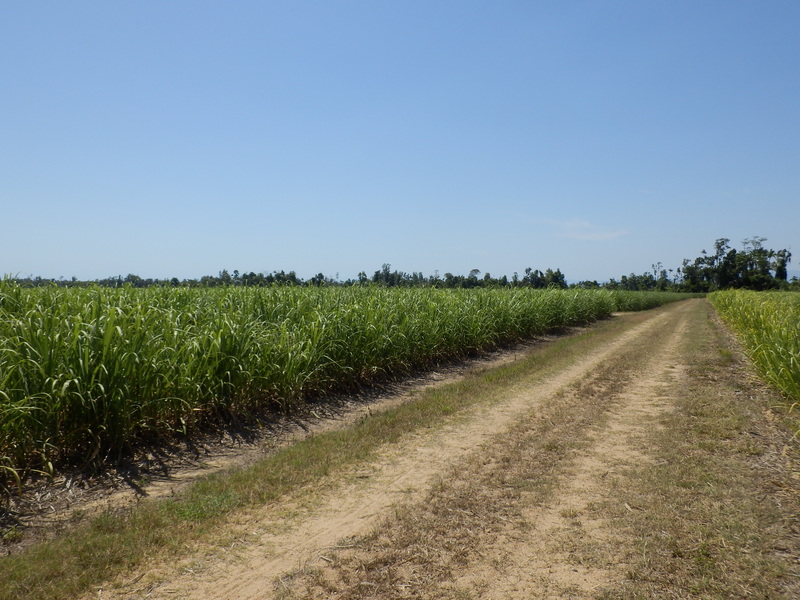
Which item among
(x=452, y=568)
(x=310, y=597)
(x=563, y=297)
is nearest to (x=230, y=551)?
(x=310, y=597)

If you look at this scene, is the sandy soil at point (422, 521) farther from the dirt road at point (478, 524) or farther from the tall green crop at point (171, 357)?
the tall green crop at point (171, 357)

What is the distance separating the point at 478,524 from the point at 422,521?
1.26 ft

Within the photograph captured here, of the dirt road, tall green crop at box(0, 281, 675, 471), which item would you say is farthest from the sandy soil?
tall green crop at box(0, 281, 675, 471)

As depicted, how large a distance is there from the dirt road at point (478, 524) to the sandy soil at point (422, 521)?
0.01 m

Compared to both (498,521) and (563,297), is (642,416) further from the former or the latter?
(563,297)

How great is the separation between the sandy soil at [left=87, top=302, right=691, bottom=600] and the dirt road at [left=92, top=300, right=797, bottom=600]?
1 centimetres

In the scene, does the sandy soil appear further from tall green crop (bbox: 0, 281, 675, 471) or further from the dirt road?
tall green crop (bbox: 0, 281, 675, 471)

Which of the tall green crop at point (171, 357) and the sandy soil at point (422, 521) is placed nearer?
the sandy soil at point (422, 521)

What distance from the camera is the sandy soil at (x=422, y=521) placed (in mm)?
2848

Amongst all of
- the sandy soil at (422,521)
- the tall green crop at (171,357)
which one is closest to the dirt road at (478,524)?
the sandy soil at (422,521)

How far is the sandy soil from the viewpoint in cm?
285

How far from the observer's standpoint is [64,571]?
291 centimetres

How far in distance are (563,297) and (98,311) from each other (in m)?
18.4

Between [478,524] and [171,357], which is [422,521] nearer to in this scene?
[478,524]
